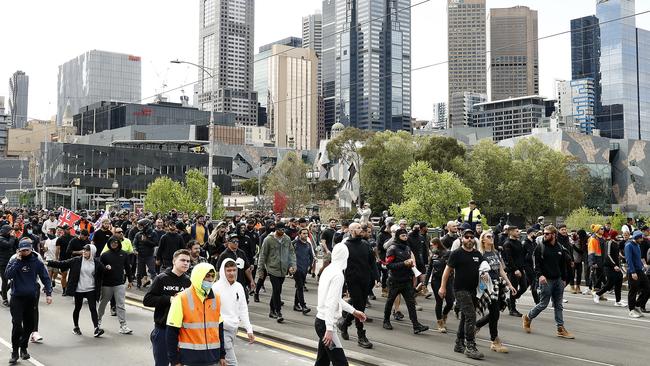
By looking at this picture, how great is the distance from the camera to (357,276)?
33.9 ft

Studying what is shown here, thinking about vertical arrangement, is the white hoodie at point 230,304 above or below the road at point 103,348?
above

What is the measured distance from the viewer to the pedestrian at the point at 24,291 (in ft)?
31.1

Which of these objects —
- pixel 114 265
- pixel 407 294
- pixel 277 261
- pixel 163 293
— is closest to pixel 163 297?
pixel 163 293

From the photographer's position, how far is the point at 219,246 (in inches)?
538

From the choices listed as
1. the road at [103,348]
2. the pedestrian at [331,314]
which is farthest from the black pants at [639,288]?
the pedestrian at [331,314]

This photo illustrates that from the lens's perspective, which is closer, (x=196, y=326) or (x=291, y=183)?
(x=196, y=326)

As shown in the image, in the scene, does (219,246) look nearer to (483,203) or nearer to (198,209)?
(198,209)

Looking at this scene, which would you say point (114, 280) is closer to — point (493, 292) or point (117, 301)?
point (117, 301)

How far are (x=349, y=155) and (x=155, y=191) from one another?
27.8 metres

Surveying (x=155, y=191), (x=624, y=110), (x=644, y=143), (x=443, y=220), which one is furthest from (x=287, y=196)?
(x=624, y=110)

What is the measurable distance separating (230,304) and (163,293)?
0.82 m

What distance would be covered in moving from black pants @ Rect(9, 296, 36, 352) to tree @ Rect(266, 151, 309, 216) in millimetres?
75988

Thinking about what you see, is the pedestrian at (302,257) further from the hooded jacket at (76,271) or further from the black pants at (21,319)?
the black pants at (21,319)

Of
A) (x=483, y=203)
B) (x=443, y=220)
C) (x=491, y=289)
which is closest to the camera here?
(x=491, y=289)
